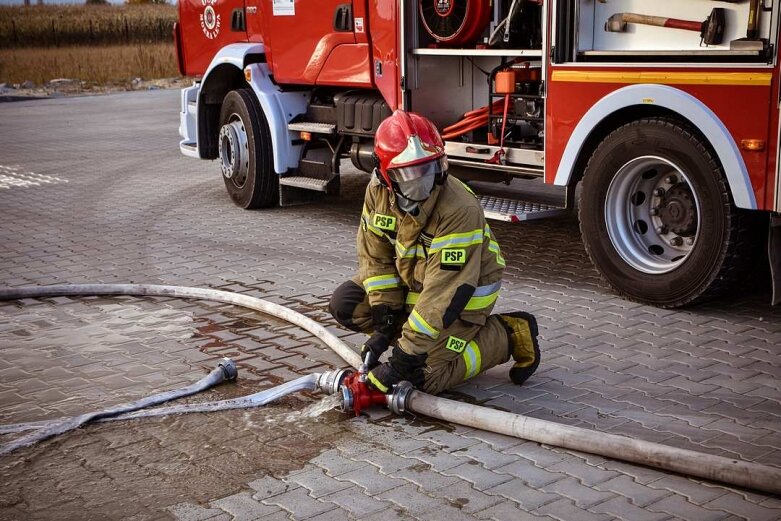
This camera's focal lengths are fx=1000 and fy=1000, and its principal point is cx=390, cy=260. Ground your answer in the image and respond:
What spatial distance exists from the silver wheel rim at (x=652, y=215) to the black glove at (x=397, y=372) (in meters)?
2.23

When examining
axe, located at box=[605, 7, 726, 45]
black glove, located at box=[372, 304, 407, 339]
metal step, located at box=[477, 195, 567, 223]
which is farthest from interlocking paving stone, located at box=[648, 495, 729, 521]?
metal step, located at box=[477, 195, 567, 223]

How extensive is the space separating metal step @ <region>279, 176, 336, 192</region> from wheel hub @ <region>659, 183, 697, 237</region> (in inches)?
146

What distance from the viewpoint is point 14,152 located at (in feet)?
49.5

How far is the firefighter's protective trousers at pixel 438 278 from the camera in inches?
172

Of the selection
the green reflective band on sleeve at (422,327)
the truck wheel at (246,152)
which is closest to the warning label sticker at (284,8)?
the truck wheel at (246,152)

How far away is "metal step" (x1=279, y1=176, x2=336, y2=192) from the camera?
353 inches

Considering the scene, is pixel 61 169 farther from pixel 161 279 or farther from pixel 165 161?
pixel 161 279

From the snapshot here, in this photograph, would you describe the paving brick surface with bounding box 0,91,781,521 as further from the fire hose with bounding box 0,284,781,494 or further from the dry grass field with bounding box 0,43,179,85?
the dry grass field with bounding box 0,43,179,85

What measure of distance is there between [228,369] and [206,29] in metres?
6.17

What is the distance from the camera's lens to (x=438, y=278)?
4379mm

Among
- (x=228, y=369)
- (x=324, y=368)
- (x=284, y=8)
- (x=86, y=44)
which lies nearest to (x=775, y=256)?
(x=324, y=368)

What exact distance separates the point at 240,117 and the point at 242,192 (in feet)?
2.42

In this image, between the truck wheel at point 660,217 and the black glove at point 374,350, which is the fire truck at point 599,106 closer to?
the truck wheel at point 660,217

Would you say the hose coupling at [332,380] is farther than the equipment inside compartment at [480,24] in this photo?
No
